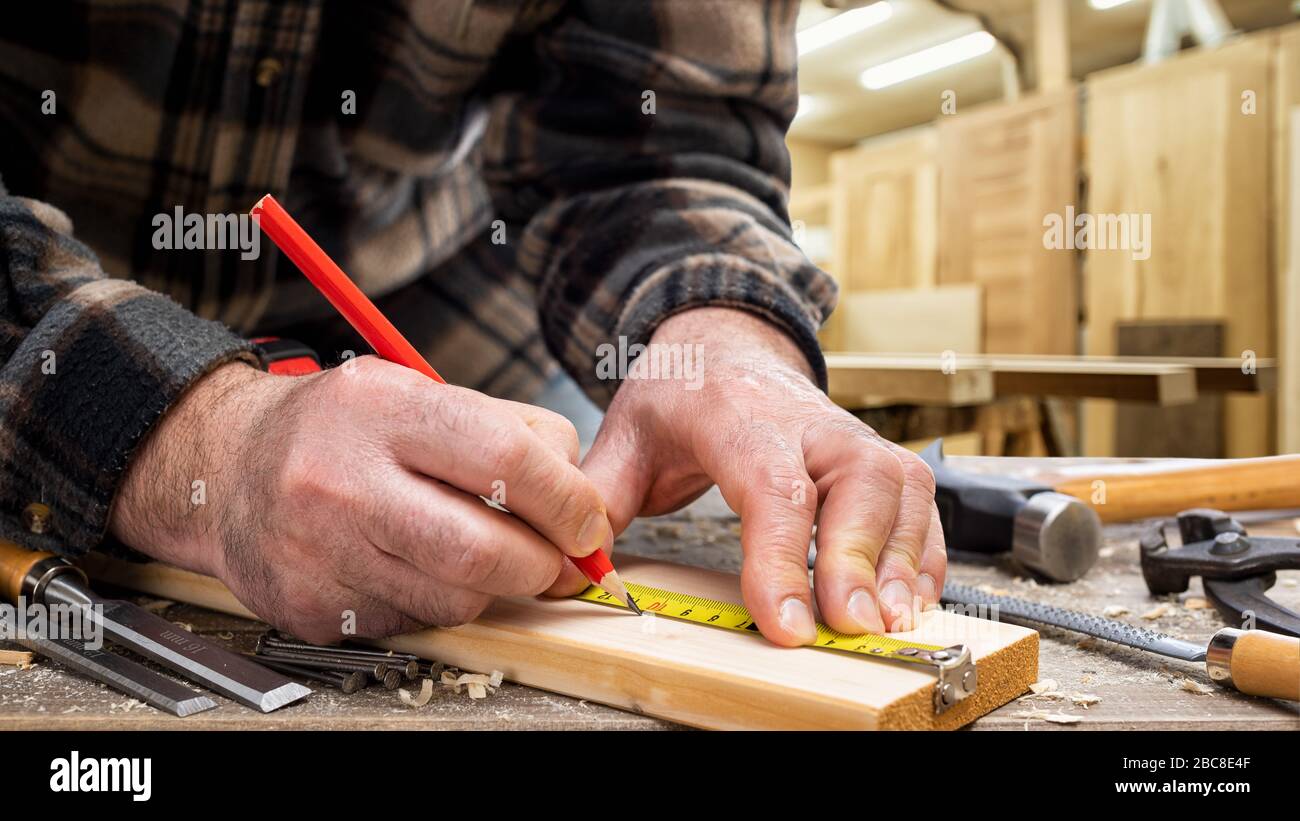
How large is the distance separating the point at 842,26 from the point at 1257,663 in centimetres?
682

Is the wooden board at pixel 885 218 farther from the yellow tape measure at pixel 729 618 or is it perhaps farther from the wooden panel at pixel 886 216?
the yellow tape measure at pixel 729 618

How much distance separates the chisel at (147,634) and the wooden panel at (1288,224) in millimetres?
4041

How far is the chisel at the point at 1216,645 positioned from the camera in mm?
646

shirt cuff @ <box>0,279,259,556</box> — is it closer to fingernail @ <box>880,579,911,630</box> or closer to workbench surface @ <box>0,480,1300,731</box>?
workbench surface @ <box>0,480,1300,731</box>

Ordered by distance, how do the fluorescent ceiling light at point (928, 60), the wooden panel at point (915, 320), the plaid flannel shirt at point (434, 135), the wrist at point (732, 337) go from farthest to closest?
the fluorescent ceiling light at point (928, 60) → the wooden panel at point (915, 320) → the plaid flannel shirt at point (434, 135) → the wrist at point (732, 337)

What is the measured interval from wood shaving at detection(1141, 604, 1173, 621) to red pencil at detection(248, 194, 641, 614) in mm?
462

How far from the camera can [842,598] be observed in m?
0.73

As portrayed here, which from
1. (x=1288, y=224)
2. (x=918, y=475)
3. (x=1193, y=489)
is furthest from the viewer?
(x=1288, y=224)

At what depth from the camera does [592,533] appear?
0.73 metres

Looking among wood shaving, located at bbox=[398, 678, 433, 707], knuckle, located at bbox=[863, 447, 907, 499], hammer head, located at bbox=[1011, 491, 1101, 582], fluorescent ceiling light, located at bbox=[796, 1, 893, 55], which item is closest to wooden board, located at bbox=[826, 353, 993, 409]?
hammer head, located at bbox=[1011, 491, 1101, 582]

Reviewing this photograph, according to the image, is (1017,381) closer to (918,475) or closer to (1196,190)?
(1196,190)

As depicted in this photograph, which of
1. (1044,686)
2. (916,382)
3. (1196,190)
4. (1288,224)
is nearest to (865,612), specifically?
(1044,686)

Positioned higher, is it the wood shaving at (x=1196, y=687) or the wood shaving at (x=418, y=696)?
the wood shaving at (x=418, y=696)

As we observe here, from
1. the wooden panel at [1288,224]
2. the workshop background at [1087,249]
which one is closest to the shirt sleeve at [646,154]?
the workshop background at [1087,249]
